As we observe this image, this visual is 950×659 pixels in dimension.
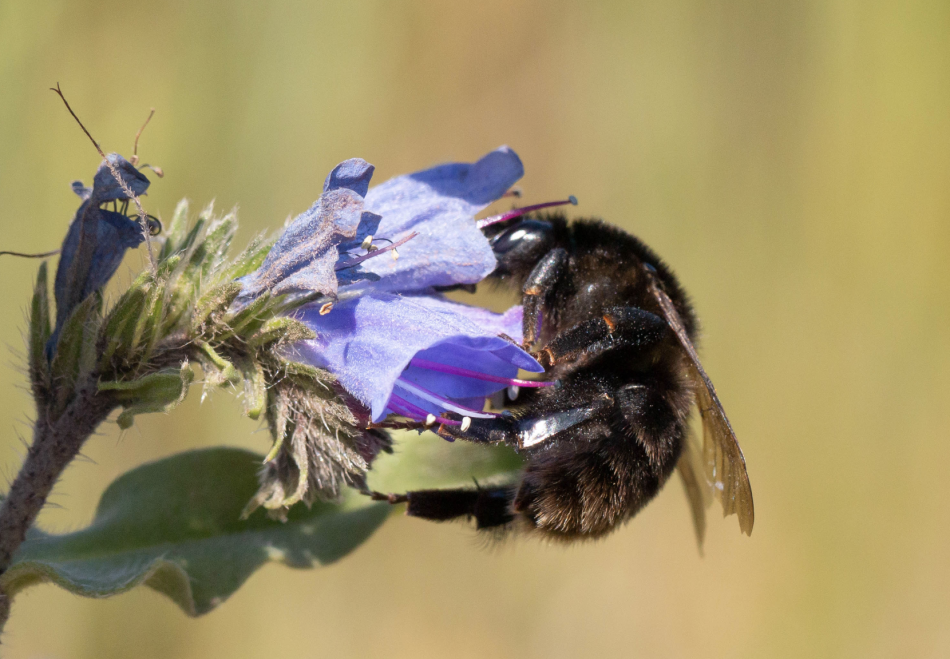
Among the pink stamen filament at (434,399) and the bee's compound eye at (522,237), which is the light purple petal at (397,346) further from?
the bee's compound eye at (522,237)

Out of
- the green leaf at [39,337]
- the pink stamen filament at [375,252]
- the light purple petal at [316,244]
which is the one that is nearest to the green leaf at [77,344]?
the green leaf at [39,337]

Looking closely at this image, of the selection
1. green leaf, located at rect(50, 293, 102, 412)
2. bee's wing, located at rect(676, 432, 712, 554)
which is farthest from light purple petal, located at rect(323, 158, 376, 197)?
bee's wing, located at rect(676, 432, 712, 554)

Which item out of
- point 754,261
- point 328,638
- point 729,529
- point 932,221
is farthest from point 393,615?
point 932,221

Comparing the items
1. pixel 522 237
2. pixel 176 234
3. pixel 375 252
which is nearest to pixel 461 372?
pixel 375 252

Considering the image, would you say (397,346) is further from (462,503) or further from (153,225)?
(153,225)

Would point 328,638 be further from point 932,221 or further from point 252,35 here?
point 932,221

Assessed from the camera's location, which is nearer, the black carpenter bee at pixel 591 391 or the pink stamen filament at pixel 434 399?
the pink stamen filament at pixel 434 399
